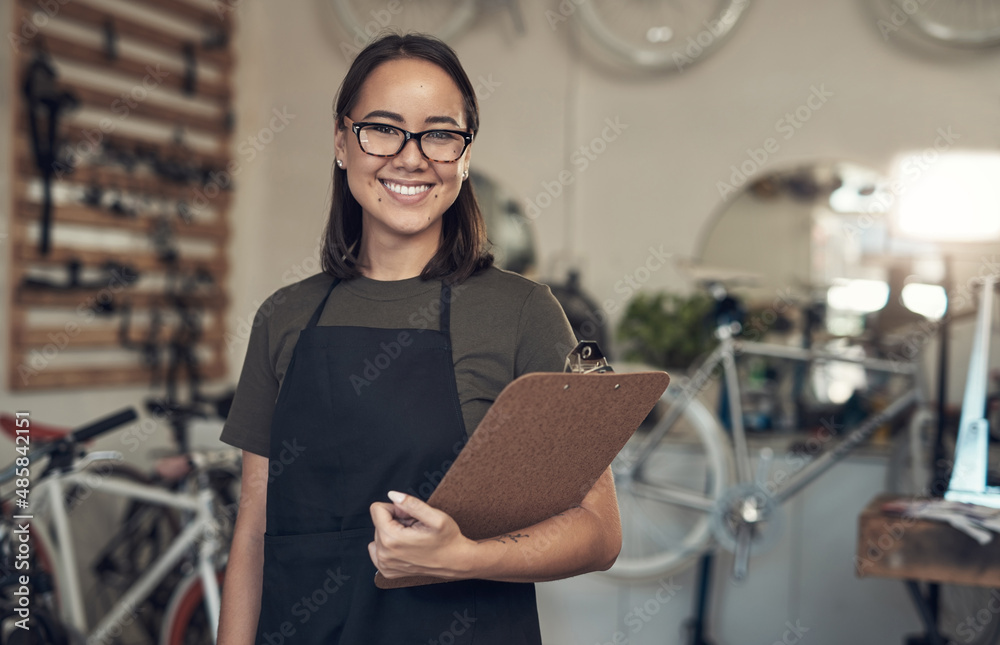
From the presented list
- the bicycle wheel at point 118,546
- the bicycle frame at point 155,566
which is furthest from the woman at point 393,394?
the bicycle wheel at point 118,546

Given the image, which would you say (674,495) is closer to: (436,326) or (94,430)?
(94,430)

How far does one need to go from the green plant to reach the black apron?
2.42m

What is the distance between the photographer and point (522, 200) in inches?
159

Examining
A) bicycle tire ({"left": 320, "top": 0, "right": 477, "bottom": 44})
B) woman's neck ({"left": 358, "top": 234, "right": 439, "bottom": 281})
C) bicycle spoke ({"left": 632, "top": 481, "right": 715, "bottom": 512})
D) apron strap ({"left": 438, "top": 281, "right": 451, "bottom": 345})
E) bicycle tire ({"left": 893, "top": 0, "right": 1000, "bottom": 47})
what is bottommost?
bicycle spoke ({"left": 632, "top": 481, "right": 715, "bottom": 512})

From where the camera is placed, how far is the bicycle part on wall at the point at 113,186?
3.24 m

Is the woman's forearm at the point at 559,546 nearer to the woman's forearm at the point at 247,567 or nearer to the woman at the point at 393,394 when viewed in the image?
the woman at the point at 393,394

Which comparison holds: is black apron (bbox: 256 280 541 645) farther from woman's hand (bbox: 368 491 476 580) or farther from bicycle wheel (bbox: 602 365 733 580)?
bicycle wheel (bbox: 602 365 733 580)

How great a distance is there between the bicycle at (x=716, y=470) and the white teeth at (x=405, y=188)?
2.31m

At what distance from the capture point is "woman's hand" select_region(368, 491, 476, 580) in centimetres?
88

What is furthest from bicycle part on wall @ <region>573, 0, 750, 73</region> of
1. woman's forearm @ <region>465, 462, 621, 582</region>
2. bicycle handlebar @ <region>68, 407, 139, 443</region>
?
woman's forearm @ <region>465, 462, 621, 582</region>

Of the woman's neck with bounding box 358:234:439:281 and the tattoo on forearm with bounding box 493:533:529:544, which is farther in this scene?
the woman's neck with bounding box 358:234:439:281

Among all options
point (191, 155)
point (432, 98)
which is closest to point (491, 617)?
point (432, 98)

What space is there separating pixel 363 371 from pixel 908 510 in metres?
1.54

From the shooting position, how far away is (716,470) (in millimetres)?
3305
